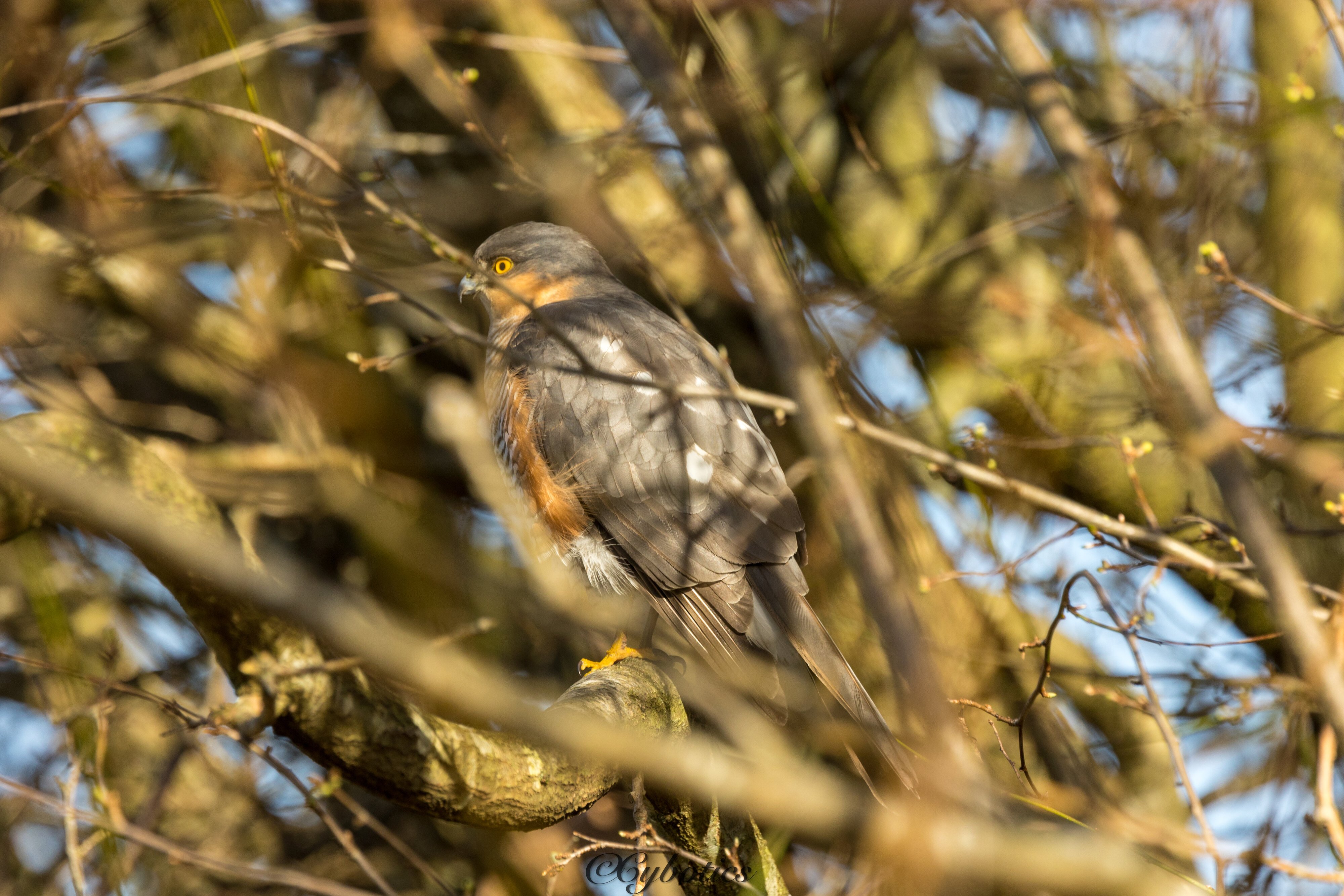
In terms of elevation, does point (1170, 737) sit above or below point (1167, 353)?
below

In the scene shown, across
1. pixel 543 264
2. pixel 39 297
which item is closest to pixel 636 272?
pixel 543 264

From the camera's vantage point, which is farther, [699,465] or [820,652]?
[699,465]

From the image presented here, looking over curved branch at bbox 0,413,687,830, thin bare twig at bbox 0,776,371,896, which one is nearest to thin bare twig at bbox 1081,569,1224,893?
curved branch at bbox 0,413,687,830

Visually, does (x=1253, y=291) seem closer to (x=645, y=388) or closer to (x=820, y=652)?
(x=820, y=652)

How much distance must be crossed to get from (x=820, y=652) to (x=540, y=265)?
221 centimetres

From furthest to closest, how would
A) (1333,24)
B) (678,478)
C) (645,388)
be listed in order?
(645,388), (678,478), (1333,24)

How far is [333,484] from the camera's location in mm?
4484

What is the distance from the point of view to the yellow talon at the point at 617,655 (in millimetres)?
3564

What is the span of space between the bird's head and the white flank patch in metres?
1.07

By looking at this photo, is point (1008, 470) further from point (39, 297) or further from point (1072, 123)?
point (39, 297)

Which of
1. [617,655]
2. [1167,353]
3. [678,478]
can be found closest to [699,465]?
[678,478]

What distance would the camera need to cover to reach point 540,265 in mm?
→ 4402

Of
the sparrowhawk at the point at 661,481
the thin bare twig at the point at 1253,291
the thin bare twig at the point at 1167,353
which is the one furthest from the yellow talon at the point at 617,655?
the thin bare twig at the point at 1253,291

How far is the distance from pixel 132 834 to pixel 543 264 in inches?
106
